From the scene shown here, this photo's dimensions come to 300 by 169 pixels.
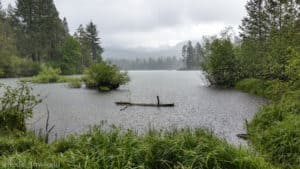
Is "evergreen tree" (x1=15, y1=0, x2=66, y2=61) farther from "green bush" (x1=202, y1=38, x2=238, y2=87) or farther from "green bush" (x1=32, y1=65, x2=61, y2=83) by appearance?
"green bush" (x1=202, y1=38, x2=238, y2=87)

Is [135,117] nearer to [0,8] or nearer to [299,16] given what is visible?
[299,16]

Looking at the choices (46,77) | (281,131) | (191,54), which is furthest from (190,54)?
(281,131)

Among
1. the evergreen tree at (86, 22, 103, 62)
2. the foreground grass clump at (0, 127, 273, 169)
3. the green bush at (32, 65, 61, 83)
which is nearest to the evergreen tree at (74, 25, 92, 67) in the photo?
the evergreen tree at (86, 22, 103, 62)

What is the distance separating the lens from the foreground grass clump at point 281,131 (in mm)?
5723

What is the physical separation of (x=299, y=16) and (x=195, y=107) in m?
7.50

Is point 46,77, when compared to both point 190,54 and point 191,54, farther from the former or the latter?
point 190,54

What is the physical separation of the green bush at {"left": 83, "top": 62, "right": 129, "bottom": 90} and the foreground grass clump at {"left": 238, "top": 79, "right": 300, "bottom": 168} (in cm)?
1837

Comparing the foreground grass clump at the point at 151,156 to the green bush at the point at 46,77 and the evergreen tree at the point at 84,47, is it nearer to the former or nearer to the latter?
the green bush at the point at 46,77

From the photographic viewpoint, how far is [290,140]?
611 cm

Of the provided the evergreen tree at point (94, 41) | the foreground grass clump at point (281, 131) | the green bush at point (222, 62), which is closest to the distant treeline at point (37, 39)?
the evergreen tree at point (94, 41)

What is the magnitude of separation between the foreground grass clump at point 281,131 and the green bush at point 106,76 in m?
18.4

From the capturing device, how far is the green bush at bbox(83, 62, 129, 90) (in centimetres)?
2624

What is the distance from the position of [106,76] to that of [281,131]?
21702 mm

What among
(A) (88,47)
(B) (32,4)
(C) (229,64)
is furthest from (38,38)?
(C) (229,64)
